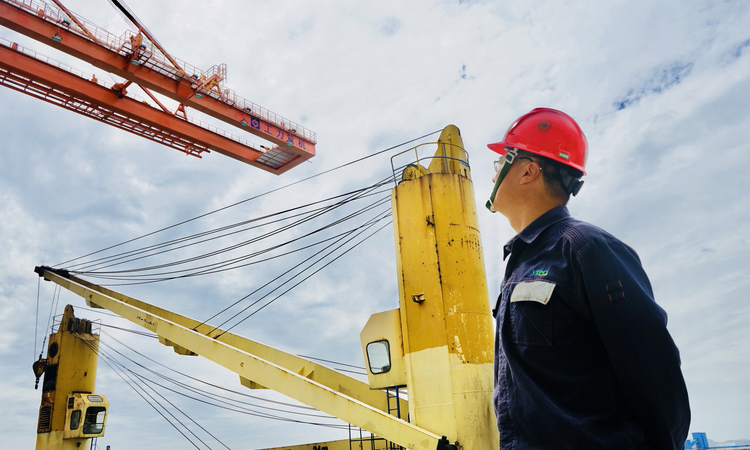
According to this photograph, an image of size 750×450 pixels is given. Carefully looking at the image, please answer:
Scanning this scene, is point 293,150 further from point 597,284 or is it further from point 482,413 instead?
point 597,284

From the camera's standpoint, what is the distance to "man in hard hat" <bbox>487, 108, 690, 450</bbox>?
1484mm

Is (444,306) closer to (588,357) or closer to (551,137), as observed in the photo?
(551,137)

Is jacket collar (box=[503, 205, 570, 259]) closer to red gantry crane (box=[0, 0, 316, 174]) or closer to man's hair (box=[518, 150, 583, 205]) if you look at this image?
man's hair (box=[518, 150, 583, 205])

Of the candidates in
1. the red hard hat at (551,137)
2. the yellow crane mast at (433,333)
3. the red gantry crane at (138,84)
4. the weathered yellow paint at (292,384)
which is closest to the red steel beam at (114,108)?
the red gantry crane at (138,84)

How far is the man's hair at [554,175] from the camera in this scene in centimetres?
204

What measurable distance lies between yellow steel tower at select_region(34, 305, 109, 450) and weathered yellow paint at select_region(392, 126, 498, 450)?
11.7 m

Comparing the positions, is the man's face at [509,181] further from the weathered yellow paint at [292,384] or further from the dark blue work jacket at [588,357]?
the weathered yellow paint at [292,384]

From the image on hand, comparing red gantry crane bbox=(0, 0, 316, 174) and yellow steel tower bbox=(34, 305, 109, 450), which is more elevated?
red gantry crane bbox=(0, 0, 316, 174)

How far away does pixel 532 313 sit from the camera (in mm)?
1666

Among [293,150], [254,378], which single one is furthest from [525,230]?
[293,150]

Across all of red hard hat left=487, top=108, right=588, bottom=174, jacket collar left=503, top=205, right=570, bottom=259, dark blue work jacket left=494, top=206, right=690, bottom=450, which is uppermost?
red hard hat left=487, top=108, right=588, bottom=174

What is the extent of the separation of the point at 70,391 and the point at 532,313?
17.5m

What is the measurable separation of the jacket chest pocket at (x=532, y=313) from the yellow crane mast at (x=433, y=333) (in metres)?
5.96

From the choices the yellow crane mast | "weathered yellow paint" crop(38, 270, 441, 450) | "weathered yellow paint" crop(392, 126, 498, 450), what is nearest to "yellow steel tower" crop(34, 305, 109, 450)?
"weathered yellow paint" crop(38, 270, 441, 450)
